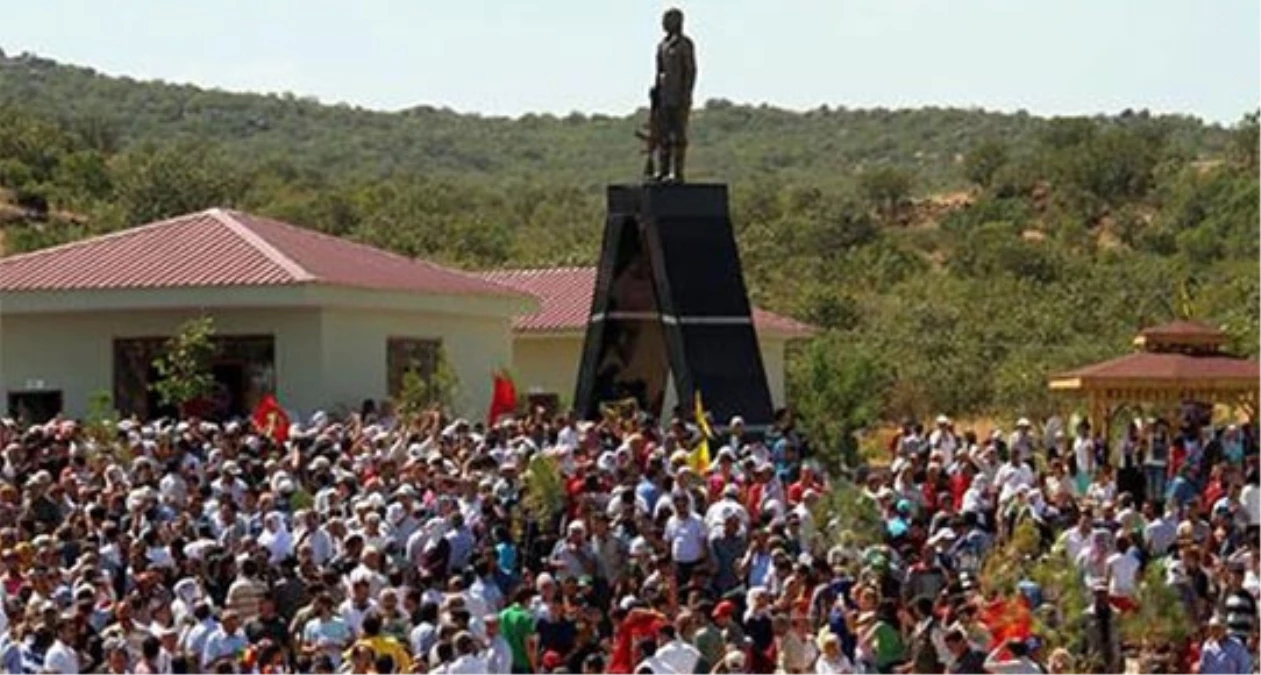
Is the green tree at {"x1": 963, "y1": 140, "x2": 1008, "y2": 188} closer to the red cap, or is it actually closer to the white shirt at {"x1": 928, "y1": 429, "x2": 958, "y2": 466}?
the white shirt at {"x1": 928, "y1": 429, "x2": 958, "y2": 466}

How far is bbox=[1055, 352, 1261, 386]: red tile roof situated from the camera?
32.8 meters

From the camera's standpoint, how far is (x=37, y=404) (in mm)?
39281

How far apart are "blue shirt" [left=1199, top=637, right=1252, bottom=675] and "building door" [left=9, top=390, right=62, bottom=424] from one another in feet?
72.4

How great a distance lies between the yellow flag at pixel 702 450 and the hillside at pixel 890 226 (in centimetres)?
1266

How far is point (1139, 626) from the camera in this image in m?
22.3

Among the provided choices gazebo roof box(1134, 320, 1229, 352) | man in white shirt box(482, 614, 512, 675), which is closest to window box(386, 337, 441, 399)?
gazebo roof box(1134, 320, 1229, 352)

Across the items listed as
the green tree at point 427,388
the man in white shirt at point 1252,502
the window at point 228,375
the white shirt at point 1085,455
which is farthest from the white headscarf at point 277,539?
the window at point 228,375

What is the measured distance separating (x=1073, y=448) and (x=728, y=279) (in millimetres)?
4897

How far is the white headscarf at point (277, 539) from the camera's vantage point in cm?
2183

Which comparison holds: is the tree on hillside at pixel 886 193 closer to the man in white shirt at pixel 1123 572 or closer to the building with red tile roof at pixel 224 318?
the building with red tile roof at pixel 224 318

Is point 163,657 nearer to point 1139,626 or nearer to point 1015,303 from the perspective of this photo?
point 1139,626

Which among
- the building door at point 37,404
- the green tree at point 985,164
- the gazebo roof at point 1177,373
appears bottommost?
the building door at point 37,404

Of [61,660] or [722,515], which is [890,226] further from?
[61,660]

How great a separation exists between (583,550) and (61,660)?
535 centimetres
